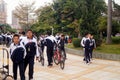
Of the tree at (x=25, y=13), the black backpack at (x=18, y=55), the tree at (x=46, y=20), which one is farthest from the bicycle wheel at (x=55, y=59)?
the tree at (x=25, y=13)

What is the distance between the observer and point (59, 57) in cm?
1250

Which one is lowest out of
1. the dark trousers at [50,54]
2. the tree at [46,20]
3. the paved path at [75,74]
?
the paved path at [75,74]

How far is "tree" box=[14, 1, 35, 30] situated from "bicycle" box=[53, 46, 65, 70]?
130 feet

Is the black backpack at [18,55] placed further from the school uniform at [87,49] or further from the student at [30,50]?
the school uniform at [87,49]

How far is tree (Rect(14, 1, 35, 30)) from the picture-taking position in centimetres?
5294

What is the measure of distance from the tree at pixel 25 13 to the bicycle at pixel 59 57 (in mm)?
39751

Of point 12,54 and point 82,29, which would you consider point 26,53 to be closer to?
point 12,54

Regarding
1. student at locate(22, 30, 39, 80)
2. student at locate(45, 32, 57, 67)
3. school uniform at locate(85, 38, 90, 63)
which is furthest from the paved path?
school uniform at locate(85, 38, 90, 63)

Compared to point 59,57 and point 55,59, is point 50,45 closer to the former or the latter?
point 59,57

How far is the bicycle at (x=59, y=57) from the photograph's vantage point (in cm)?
1225

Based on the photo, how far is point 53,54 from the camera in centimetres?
1319

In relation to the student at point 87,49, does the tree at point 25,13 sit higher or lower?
higher

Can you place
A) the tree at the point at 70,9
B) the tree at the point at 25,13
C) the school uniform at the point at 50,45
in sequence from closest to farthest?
the school uniform at the point at 50,45 → the tree at the point at 70,9 → the tree at the point at 25,13

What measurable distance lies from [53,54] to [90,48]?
7.63ft
